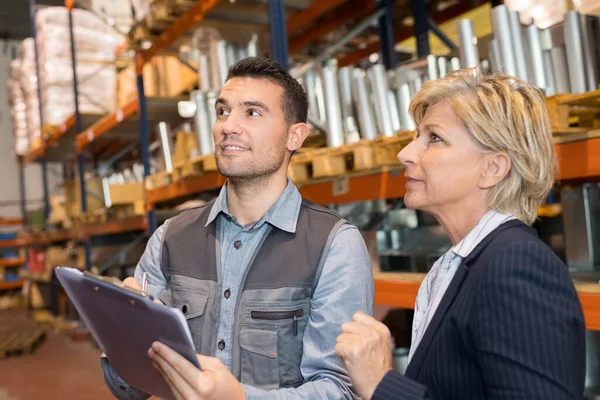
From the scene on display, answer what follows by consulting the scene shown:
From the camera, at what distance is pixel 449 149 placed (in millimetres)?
1334

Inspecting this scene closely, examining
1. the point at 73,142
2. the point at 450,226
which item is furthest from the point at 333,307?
the point at 73,142

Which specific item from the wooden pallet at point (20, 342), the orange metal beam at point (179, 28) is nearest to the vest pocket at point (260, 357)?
the orange metal beam at point (179, 28)

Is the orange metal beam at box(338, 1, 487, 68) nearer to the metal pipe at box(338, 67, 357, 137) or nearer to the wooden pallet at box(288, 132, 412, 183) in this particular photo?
the metal pipe at box(338, 67, 357, 137)

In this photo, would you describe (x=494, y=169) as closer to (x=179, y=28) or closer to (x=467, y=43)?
(x=467, y=43)

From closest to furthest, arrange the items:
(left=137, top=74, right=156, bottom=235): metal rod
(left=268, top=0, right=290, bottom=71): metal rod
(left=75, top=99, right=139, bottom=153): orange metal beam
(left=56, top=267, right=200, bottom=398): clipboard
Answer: (left=56, top=267, right=200, bottom=398): clipboard < (left=268, top=0, right=290, bottom=71): metal rod < (left=137, top=74, right=156, bottom=235): metal rod < (left=75, top=99, right=139, bottom=153): orange metal beam

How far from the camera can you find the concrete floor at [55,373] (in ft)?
16.1

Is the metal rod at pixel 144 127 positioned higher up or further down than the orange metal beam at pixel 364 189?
higher up

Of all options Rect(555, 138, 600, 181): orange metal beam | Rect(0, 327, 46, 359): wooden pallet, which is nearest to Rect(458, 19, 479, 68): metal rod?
Rect(555, 138, 600, 181): orange metal beam

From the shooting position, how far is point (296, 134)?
1891mm

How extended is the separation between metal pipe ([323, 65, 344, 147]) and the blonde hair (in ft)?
5.44

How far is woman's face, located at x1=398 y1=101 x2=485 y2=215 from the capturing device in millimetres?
1317

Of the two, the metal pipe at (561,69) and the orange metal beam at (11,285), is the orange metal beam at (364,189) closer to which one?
the metal pipe at (561,69)

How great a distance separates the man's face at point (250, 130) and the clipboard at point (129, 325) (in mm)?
579

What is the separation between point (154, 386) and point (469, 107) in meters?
1.00
